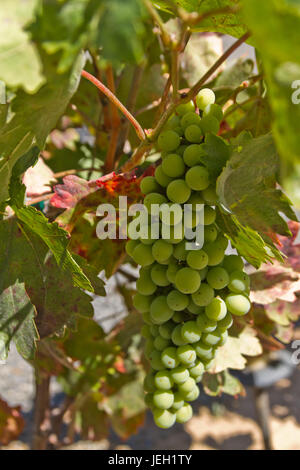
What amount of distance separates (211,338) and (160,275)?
98 millimetres

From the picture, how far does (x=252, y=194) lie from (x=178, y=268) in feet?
0.37

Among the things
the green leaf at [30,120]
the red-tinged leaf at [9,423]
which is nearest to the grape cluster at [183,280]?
the green leaf at [30,120]

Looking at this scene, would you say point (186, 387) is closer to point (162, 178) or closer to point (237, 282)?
point (237, 282)

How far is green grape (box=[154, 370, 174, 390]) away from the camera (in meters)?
0.52

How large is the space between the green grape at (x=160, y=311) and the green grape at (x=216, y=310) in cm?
4

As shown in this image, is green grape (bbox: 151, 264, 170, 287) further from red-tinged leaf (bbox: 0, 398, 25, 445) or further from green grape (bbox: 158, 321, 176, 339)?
red-tinged leaf (bbox: 0, 398, 25, 445)

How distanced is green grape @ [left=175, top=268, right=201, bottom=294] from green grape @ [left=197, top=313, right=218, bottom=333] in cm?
4

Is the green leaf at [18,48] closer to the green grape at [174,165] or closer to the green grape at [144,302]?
the green grape at [174,165]

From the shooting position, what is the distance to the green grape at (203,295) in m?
0.48

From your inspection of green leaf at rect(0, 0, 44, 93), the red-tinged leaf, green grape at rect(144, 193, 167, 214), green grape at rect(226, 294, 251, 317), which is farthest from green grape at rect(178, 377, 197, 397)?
the red-tinged leaf

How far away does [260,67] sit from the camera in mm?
571

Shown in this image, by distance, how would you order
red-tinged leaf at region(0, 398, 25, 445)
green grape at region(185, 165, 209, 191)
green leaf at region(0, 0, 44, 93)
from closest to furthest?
green leaf at region(0, 0, 44, 93) → green grape at region(185, 165, 209, 191) → red-tinged leaf at region(0, 398, 25, 445)
